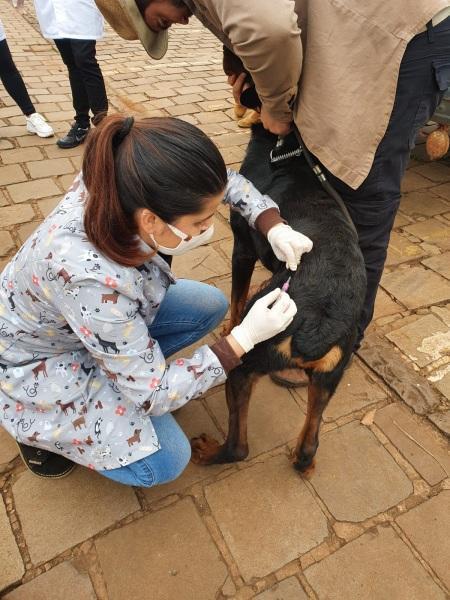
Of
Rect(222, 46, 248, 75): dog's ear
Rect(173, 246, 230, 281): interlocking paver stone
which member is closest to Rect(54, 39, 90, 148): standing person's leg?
Rect(173, 246, 230, 281): interlocking paver stone

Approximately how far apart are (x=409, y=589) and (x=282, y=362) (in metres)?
0.96

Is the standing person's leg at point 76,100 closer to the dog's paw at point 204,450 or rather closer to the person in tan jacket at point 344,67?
the person in tan jacket at point 344,67

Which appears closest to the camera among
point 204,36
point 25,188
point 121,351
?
point 121,351

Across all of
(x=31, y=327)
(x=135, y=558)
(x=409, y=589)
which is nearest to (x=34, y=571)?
(x=135, y=558)

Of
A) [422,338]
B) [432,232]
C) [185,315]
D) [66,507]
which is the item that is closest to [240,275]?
[185,315]

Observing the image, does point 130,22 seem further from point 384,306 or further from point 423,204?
point 423,204

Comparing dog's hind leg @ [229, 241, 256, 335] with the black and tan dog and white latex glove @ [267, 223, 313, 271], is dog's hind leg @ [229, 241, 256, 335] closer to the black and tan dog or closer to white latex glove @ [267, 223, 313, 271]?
the black and tan dog

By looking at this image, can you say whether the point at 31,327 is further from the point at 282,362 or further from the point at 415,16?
the point at 415,16

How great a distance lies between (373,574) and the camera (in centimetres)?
168

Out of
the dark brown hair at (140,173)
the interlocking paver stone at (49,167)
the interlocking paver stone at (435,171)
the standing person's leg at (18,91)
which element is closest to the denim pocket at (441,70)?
the dark brown hair at (140,173)

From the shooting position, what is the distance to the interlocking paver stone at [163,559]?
1.62m

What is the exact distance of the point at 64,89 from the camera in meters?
5.90

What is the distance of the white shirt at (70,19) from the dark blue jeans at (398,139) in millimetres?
2972

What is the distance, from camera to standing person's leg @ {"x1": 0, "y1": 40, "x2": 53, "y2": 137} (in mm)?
4117
